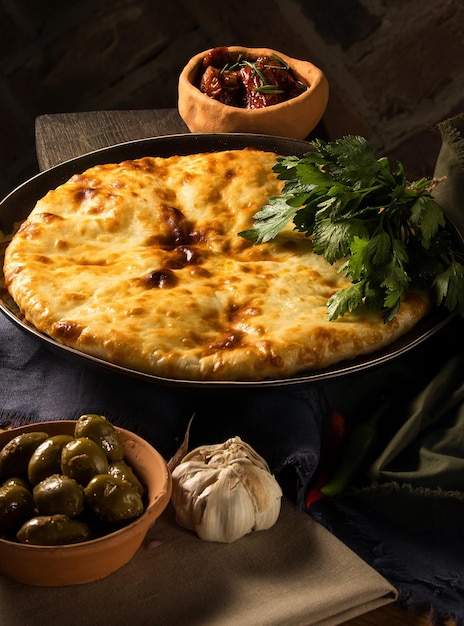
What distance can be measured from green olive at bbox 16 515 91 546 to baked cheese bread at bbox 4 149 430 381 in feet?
1.61

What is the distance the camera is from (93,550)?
1490 mm

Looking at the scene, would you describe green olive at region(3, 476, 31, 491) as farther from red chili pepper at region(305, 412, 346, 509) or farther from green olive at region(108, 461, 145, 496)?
red chili pepper at region(305, 412, 346, 509)

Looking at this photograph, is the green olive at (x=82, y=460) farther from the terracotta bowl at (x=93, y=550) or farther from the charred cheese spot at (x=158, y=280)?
the charred cheese spot at (x=158, y=280)

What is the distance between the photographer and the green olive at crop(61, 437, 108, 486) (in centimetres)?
155

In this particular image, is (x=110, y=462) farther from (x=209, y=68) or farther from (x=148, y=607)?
(x=209, y=68)

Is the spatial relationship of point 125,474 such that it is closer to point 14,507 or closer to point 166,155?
point 14,507

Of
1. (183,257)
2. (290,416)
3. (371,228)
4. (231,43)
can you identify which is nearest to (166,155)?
(183,257)

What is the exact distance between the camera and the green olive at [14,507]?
4.92 ft

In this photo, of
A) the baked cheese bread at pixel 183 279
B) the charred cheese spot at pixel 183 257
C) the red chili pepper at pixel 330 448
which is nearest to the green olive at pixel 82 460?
the baked cheese bread at pixel 183 279

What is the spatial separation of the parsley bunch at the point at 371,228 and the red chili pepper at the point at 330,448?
247 mm

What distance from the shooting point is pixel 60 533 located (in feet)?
4.86

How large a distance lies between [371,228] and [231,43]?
315 cm

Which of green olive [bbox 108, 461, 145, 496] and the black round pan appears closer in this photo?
green olive [bbox 108, 461, 145, 496]

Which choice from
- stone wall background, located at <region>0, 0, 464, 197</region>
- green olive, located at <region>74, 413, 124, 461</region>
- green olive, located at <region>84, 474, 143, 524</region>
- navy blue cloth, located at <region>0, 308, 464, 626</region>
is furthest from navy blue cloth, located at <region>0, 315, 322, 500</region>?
stone wall background, located at <region>0, 0, 464, 197</region>
